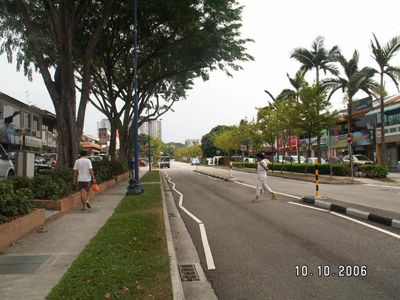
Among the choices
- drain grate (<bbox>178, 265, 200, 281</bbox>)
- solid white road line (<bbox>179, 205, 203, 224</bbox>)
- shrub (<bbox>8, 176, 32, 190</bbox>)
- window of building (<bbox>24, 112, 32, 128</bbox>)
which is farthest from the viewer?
window of building (<bbox>24, 112, 32, 128</bbox>)

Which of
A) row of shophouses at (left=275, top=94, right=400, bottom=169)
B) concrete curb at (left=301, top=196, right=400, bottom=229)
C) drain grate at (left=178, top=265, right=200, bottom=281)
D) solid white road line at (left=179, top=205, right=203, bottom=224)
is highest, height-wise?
row of shophouses at (left=275, top=94, right=400, bottom=169)

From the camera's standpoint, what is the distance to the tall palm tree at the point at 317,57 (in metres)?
39.1

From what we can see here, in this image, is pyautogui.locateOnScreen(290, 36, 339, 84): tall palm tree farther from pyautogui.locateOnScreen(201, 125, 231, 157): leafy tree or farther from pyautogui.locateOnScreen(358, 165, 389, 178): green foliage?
pyautogui.locateOnScreen(201, 125, 231, 157): leafy tree

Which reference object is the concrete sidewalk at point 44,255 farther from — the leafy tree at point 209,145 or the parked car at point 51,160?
the leafy tree at point 209,145

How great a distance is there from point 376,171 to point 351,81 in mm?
6306

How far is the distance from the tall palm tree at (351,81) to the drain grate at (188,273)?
24.2 m

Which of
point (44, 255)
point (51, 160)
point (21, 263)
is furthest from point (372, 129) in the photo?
point (21, 263)

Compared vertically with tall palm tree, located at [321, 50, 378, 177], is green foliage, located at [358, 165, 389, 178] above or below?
below

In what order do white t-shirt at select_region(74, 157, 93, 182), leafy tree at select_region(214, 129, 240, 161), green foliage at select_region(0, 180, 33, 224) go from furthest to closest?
1. leafy tree at select_region(214, 129, 240, 161)
2. white t-shirt at select_region(74, 157, 93, 182)
3. green foliage at select_region(0, 180, 33, 224)

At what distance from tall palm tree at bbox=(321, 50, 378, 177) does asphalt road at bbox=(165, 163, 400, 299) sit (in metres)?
20.4

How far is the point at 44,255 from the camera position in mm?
7395

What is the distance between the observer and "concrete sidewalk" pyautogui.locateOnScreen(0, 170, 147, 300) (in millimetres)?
5531

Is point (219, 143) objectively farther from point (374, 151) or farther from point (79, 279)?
Result: point (79, 279)
